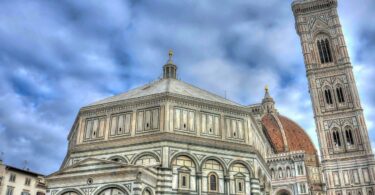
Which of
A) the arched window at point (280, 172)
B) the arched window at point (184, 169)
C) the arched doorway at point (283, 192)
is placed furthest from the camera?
the arched window at point (280, 172)

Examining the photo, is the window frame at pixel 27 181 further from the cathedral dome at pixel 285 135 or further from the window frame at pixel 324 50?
the window frame at pixel 324 50

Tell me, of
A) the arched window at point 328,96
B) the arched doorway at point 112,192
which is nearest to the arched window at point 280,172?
the arched window at point 328,96

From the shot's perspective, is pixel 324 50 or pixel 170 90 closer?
pixel 170 90

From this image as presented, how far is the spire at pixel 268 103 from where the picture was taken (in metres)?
84.2

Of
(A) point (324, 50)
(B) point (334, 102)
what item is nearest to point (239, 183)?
(B) point (334, 102)

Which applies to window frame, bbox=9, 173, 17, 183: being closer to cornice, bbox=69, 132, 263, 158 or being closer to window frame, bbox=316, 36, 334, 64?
Result: cornice, bbox=69, 132, 263, 158

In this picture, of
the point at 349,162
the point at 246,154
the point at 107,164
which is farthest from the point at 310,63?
the point at 107,164

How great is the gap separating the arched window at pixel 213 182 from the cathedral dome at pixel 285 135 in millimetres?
45113

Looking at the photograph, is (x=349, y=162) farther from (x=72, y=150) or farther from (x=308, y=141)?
(x=72, y=150)

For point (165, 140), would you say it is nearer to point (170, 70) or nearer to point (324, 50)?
point (170, 70)

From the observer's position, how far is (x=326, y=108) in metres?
55.7

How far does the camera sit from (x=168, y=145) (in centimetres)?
2452

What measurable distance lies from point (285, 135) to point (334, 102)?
20457mm

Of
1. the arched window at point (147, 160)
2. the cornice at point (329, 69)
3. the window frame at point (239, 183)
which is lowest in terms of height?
the window frame at point (239, 183)
